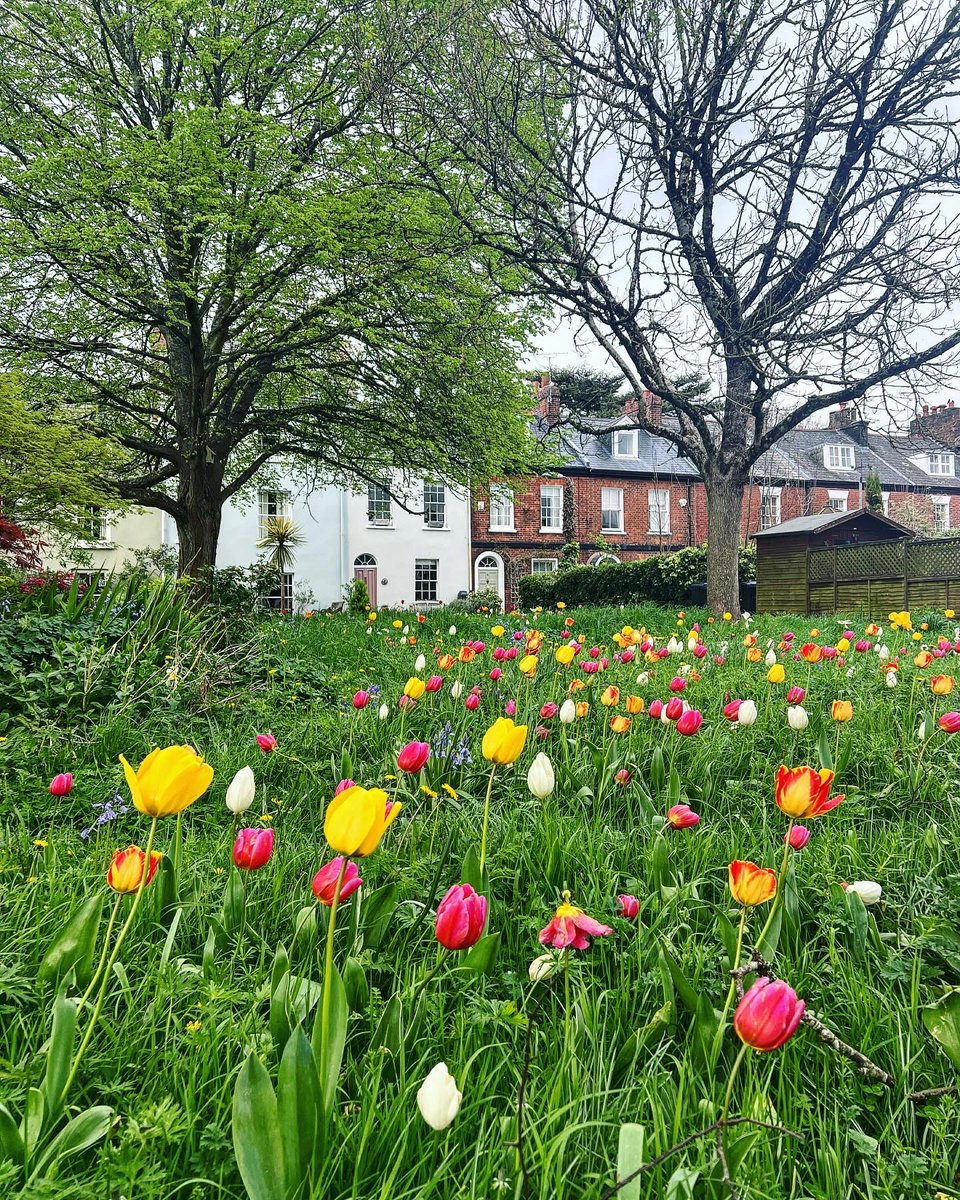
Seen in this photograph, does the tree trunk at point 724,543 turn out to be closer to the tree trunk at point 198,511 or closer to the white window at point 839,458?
the tree trunk at point 198,511

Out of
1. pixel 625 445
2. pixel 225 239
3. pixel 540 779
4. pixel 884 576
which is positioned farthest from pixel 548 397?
pixel 540 779

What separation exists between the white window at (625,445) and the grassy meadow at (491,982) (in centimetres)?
2685

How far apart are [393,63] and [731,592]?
7993 mm

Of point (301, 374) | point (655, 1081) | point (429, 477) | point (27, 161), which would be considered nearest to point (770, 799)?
point (655, 1081)

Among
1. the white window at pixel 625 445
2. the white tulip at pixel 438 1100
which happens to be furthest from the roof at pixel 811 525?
the white tulip at pixel 438 1100

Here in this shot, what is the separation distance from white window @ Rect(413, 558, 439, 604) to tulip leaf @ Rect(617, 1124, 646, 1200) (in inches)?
910

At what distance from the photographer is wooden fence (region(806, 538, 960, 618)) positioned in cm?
1266

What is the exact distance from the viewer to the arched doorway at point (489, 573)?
26050 mm

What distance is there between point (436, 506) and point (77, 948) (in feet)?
77.4

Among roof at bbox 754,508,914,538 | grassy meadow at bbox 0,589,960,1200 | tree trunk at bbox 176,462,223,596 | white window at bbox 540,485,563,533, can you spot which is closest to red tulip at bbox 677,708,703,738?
grassy meadow at bbox 0,589,960,1200

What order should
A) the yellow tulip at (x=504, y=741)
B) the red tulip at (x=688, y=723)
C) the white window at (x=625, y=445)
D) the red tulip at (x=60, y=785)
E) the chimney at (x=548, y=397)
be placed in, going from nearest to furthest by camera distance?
1. the yellow tulip at (x=504, y=741)
2. the red tulip at (x=60, y=785)
3. the red tulip at (x=688, y=723)
4. the chimney at (x=548, y=397)
5. the white window at (x=625, y=445)

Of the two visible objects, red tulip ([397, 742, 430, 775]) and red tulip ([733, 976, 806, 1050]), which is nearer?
red tulip ([733, 976, 806, 1050])

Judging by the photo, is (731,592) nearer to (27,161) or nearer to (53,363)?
(53,363)

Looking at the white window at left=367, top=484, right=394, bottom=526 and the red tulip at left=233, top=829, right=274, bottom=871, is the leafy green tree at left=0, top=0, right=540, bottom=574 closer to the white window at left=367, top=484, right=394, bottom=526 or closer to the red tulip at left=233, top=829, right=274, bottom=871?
the red tulip at left=233, top=829, right=274, bottom=871
